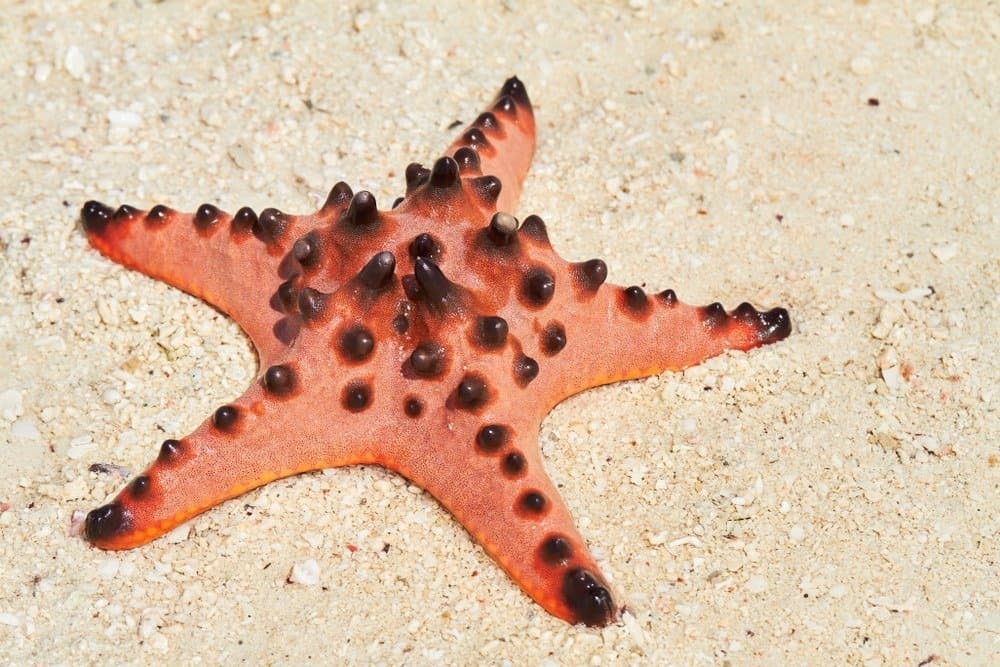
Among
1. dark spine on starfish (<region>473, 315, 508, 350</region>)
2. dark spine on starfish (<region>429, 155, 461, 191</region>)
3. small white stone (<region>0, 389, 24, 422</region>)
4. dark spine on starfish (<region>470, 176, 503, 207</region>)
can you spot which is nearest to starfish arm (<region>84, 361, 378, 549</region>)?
dark spine on starfish (<region>473, 315, 508, 350</region>)

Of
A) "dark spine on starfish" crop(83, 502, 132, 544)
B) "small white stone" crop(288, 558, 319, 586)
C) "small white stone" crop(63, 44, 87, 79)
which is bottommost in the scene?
"dark spine on starfish" crop(83, 502, 132, 544)

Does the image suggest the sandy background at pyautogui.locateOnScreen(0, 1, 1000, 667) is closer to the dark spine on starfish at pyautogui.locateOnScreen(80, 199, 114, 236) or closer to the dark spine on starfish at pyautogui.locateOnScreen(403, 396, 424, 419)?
the dark spine on starfish at pyautogui.locateOnScreen(80, 199, 114, 236)

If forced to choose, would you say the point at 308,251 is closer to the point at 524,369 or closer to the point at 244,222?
the point at 244,222

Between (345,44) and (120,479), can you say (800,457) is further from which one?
(345,44)

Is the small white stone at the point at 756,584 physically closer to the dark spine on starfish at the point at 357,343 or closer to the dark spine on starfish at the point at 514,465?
the dark spine on starfish at the point at 514,465

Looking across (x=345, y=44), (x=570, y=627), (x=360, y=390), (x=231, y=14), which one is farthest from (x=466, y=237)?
(x=231, y=14)

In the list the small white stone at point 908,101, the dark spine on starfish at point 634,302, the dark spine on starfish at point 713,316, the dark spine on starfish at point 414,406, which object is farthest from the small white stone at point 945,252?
the dark spine on starfish at point 414,406
